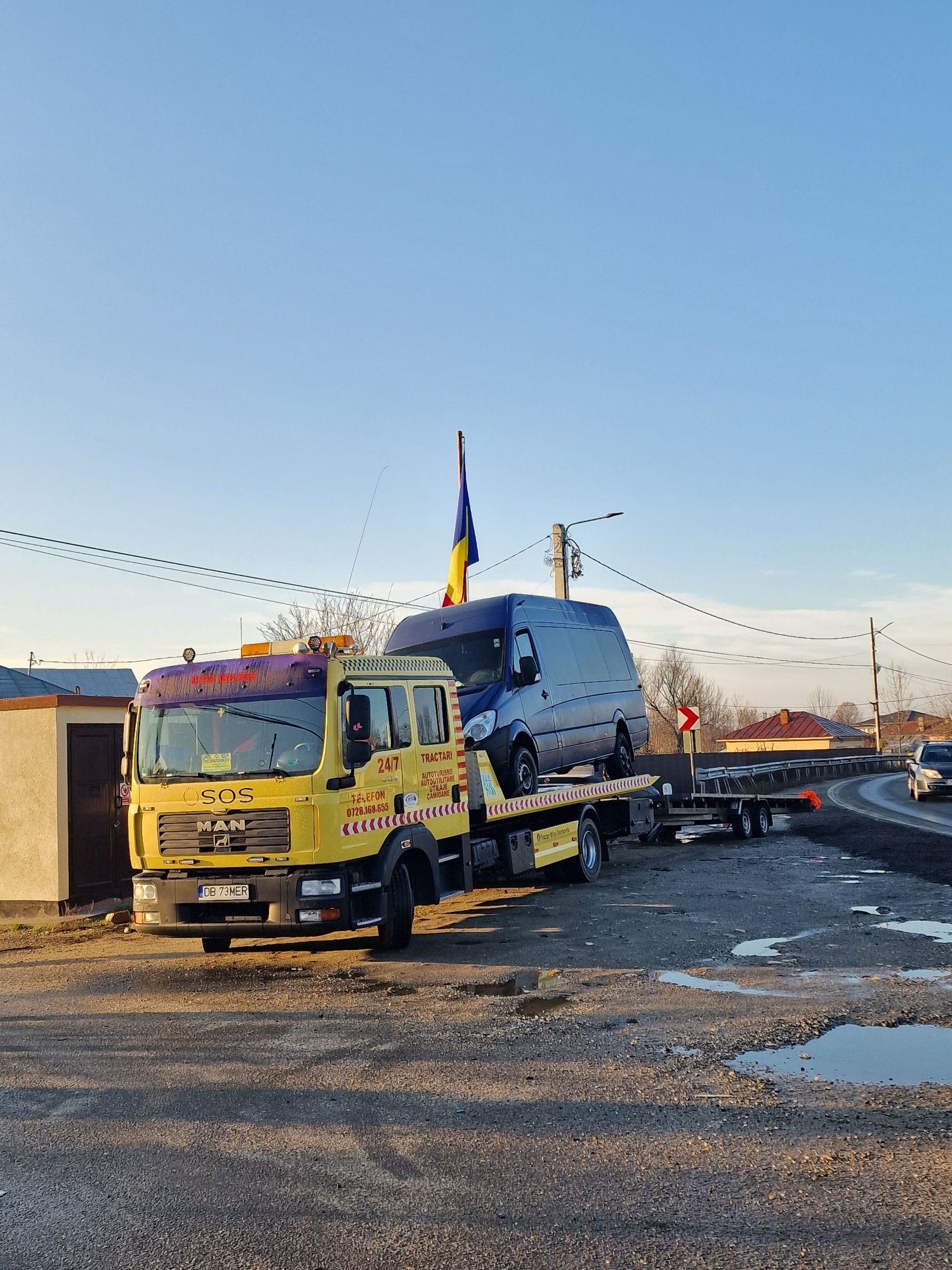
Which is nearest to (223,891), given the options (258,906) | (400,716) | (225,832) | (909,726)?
(258,906)

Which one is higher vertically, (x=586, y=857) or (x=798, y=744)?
(x=586, y=857)

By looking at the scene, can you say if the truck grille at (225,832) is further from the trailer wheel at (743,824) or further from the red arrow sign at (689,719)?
the red arrow sign at (689,719)

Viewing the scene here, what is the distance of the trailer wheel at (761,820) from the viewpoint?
20594 mm

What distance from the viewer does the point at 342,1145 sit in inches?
198

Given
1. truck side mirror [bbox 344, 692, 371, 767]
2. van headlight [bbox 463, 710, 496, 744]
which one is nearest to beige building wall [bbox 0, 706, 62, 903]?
van headlight [bbox 463, 710, 496, 744]

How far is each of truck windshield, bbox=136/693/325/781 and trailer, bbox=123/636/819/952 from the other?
0.01 metres

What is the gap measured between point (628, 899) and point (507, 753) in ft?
6.94

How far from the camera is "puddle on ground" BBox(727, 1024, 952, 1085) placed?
5.72 metres

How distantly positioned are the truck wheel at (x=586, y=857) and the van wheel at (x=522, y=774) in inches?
69.1

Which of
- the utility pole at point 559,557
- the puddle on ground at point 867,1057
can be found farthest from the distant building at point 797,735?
the puddle on ground at point 867,1057

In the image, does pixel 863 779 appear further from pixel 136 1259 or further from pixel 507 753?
pixel 136 1259

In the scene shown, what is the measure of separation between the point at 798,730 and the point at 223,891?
9776cm

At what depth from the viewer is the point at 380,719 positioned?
10.0m

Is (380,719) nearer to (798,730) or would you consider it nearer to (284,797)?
(284,797)
